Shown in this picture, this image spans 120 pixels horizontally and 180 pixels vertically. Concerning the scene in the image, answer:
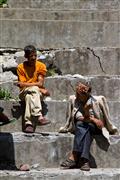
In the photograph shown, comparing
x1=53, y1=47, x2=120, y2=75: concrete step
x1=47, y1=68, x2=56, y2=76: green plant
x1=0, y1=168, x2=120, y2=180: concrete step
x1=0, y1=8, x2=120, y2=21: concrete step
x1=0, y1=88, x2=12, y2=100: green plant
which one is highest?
x1=0, y1=8, x2=120, y2=21: concrete step

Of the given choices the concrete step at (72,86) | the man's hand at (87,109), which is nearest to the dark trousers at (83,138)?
the man's hand at (87,109)

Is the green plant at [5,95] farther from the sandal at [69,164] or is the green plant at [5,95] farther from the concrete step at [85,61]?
the sandal at [69,164]

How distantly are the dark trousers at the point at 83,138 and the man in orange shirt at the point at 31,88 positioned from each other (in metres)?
0.88

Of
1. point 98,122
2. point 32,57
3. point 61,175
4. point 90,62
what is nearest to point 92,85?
point 90,62

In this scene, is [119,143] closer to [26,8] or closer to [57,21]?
[57,21]

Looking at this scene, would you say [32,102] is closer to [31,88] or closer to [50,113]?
[31,88]

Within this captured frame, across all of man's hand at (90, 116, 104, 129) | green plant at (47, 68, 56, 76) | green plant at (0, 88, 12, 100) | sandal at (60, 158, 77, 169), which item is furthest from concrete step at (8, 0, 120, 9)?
sandal at (60, 158, 77, 169)

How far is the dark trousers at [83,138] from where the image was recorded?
7.40m

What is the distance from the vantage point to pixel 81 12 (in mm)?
12172

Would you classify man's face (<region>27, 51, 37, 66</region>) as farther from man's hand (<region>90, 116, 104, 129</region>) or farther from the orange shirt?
man's hand (<region>90, 116, 104, 129</region>)

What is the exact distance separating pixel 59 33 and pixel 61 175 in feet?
15.7

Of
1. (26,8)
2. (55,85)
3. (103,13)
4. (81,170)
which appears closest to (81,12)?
(103,13)

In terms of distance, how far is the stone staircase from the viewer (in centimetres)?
782

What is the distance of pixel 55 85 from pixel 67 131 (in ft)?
6.36
